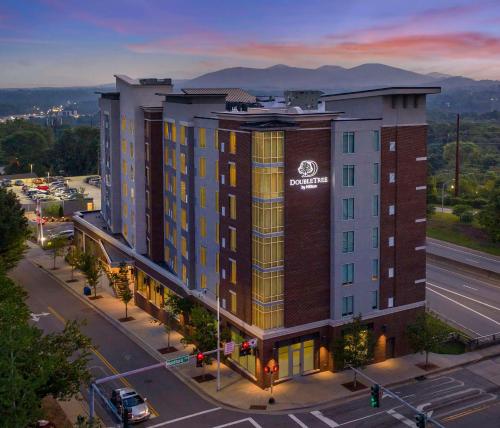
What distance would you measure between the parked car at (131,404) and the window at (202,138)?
21167 millimetres

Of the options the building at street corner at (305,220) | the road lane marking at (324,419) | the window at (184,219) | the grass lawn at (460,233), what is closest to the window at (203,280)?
the building at street corner at (305,220)

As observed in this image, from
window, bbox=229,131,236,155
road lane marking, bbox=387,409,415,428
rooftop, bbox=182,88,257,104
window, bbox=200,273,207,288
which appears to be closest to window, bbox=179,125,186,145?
window, bbox=229,131,236,155

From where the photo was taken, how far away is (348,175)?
4891 cm

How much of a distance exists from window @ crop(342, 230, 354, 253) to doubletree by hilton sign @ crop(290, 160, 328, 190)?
4.71m

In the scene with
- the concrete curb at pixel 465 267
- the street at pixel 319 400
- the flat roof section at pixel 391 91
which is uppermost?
the flat roof section at pixel 391 91

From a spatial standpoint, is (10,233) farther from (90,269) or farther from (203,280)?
(203,280)

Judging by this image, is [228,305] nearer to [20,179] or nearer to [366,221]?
[366,221]

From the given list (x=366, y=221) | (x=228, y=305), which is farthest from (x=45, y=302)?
(x=366, y=221)

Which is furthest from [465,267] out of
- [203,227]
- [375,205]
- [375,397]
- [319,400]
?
[375,397]

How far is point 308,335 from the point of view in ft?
161

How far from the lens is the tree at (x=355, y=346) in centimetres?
4709

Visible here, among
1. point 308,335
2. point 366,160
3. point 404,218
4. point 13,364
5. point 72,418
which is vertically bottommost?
point 72,418

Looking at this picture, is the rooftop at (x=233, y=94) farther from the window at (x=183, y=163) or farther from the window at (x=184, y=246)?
the window at (x=184, y=246)

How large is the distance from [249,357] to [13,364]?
72.8 ft
